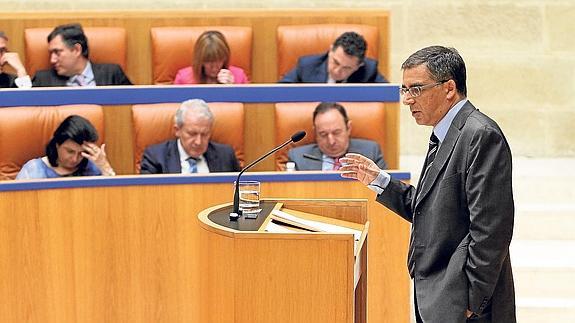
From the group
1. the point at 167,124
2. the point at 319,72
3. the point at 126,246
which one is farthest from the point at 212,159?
the point at 319,72

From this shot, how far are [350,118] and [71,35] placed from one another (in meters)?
0.98

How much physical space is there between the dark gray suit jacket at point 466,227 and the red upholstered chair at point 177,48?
72.3 inches

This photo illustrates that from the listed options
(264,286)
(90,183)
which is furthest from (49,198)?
(264,286)

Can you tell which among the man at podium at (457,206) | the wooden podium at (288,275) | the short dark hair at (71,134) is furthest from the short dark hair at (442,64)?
the short dark hair at (71,134)

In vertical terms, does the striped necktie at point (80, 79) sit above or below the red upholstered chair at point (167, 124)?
above

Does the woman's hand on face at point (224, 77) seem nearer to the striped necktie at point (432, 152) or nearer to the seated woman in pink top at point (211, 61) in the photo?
the seated woman in pink top at point (211, 61)

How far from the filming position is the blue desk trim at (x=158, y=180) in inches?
98.3

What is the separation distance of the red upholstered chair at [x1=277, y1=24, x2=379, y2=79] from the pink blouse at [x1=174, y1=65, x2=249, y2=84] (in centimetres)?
17

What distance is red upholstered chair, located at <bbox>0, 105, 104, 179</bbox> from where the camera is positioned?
2.75 meters

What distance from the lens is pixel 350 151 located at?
2926mm

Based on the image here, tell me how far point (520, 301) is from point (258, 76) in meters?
1.25

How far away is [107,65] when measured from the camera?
11.2ft

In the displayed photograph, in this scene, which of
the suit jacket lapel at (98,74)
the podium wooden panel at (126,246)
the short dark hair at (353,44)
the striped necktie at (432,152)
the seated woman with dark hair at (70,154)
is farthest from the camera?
the suit jacket lapel at (98,74)

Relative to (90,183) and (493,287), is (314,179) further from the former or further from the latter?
(493,287)
